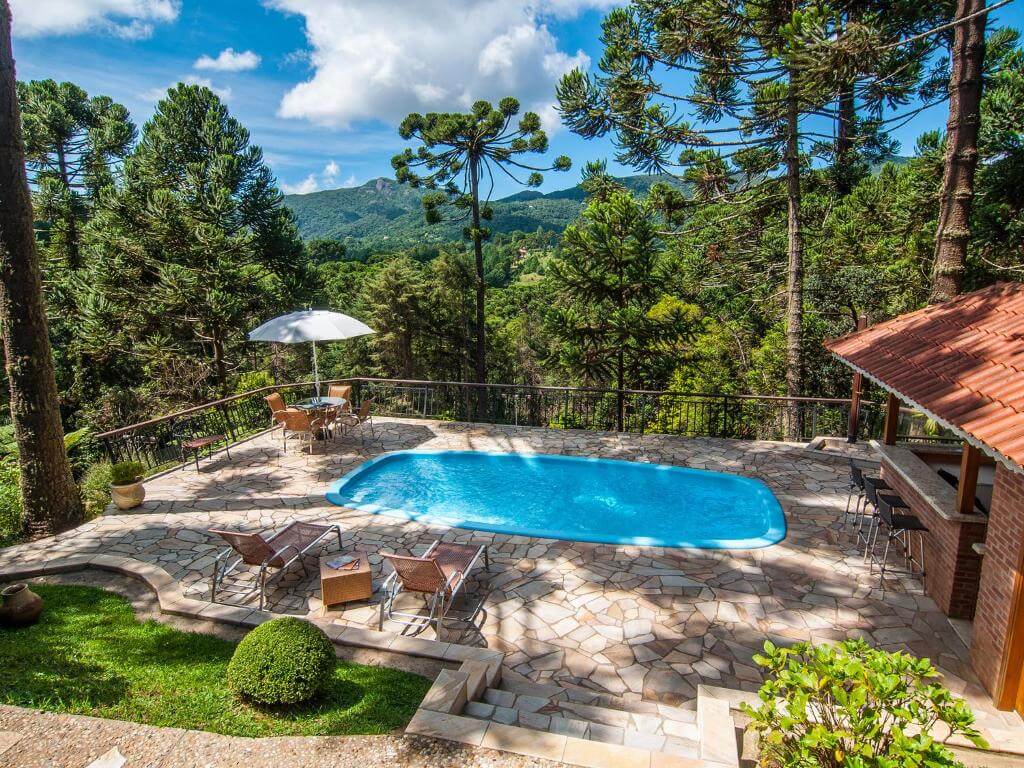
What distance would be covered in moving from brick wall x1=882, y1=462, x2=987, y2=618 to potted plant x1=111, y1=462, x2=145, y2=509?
9.85 m

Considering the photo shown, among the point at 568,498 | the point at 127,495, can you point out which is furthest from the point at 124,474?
the point at 568,498

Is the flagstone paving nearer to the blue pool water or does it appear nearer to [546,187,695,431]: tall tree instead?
the blue pool water

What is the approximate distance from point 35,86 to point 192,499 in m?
24.9

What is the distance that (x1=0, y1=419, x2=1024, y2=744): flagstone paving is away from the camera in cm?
457

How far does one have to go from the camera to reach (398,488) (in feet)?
30.5

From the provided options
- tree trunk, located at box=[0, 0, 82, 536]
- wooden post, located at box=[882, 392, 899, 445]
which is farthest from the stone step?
tree trunk, located at box=[0, 0, 82, 536]

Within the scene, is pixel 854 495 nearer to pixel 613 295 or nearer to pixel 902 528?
pixel 902 528

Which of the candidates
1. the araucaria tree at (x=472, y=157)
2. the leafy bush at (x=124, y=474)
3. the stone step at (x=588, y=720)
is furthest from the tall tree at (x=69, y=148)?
the stone step at (x=588, y=720)

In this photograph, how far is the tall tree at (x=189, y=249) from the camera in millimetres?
17078

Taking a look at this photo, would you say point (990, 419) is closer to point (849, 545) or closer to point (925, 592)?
point (925, 592)

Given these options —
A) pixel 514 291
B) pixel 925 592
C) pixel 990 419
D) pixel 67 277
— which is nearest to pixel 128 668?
pixel 990 419

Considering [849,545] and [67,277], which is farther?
[67,277]

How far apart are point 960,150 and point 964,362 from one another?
183 inches

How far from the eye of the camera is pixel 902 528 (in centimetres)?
548
